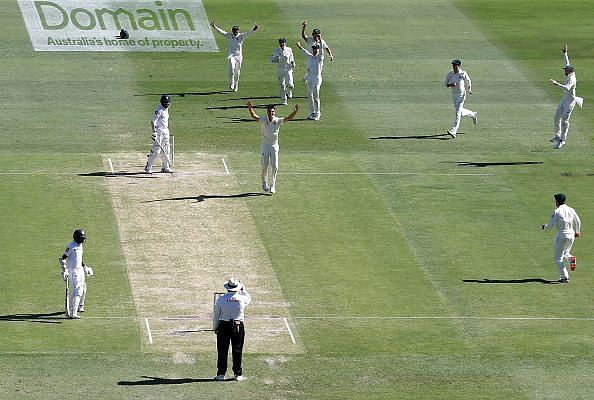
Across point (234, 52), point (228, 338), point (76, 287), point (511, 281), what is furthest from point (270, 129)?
point (228, 338)

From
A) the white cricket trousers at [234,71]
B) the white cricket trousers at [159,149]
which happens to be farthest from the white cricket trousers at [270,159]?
the white cricket trousers at [234,71]

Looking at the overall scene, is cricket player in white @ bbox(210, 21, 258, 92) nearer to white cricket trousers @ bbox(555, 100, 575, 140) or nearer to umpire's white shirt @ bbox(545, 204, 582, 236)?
white cricket trousers @ bbox(555, 100, 575, 140)

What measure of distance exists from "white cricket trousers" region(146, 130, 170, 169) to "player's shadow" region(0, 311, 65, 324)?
34.6ft

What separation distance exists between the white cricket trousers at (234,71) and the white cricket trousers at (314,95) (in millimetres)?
3680

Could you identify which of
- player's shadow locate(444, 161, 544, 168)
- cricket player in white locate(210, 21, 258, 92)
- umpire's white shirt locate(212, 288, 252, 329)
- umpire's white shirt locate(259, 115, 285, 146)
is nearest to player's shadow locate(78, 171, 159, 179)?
umpire's white shirt locate(259, 115, 285, 146)

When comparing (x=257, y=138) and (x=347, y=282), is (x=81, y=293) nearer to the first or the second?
(x=347, y=282)

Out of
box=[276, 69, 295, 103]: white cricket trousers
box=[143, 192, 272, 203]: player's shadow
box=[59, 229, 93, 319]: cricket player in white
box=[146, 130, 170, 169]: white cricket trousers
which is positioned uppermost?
box=[276, 69, 295, 103]: white cricket trousers

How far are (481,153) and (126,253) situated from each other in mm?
13728

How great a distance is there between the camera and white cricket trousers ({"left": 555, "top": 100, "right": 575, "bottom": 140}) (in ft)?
150

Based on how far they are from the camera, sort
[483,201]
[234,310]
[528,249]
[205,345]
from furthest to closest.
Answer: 1. [483,201]
2. [528,249]
3. [205,345]
4. [234,310]

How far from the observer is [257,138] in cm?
4688

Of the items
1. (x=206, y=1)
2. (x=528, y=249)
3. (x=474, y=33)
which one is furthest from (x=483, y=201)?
(x=206, y=1)

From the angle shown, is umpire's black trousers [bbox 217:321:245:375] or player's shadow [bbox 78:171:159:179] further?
player's shadow [bbox 78:171:159:179]

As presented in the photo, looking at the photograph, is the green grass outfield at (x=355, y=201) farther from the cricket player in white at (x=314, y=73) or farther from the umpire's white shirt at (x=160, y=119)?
the umpire's white shirt at (x=160, y=119)
